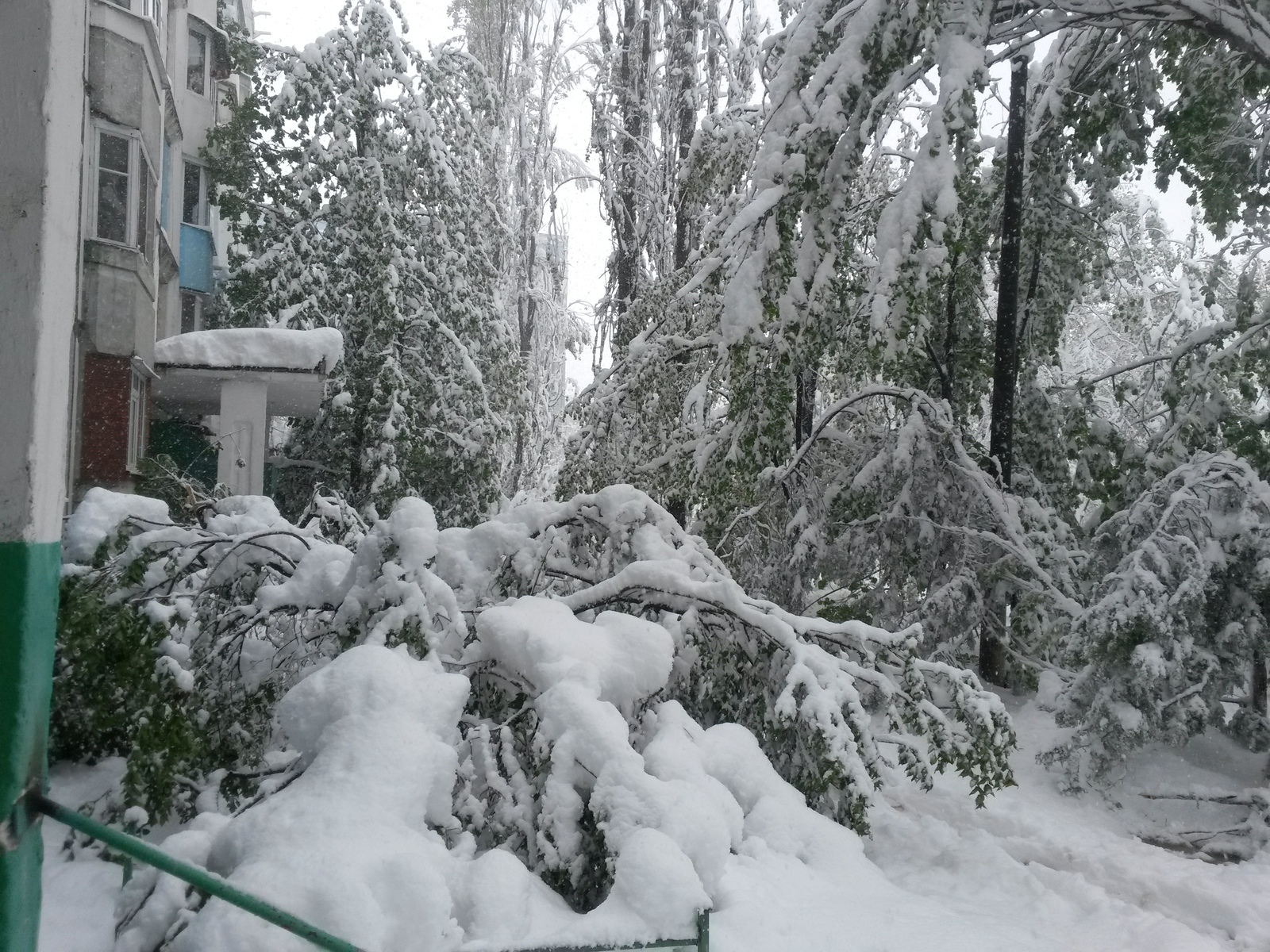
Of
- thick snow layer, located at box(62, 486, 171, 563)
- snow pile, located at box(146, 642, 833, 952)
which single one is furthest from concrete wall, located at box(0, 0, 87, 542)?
thick snow layer, located at box(62, 486, 171, 563)

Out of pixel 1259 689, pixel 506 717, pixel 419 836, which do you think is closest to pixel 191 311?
pixel 506 717

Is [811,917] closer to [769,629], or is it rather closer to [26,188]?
[769,629]

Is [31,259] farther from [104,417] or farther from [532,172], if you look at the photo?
[532,172]

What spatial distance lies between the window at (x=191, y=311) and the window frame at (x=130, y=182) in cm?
676

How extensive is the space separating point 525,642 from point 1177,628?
4.65 m

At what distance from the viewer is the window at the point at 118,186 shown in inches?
419

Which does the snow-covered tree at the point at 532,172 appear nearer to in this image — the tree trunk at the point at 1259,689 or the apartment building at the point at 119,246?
the apartment building at the point at 119,246

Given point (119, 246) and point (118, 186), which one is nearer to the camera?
point (119, 246)

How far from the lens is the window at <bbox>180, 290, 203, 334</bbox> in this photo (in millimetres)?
18062

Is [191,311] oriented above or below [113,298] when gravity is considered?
above

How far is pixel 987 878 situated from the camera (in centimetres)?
427

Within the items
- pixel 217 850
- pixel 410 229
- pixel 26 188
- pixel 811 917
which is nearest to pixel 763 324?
pixel 811 917

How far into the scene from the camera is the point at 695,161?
27.9ft

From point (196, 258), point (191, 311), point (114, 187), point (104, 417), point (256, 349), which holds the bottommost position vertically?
point (104, 417)
